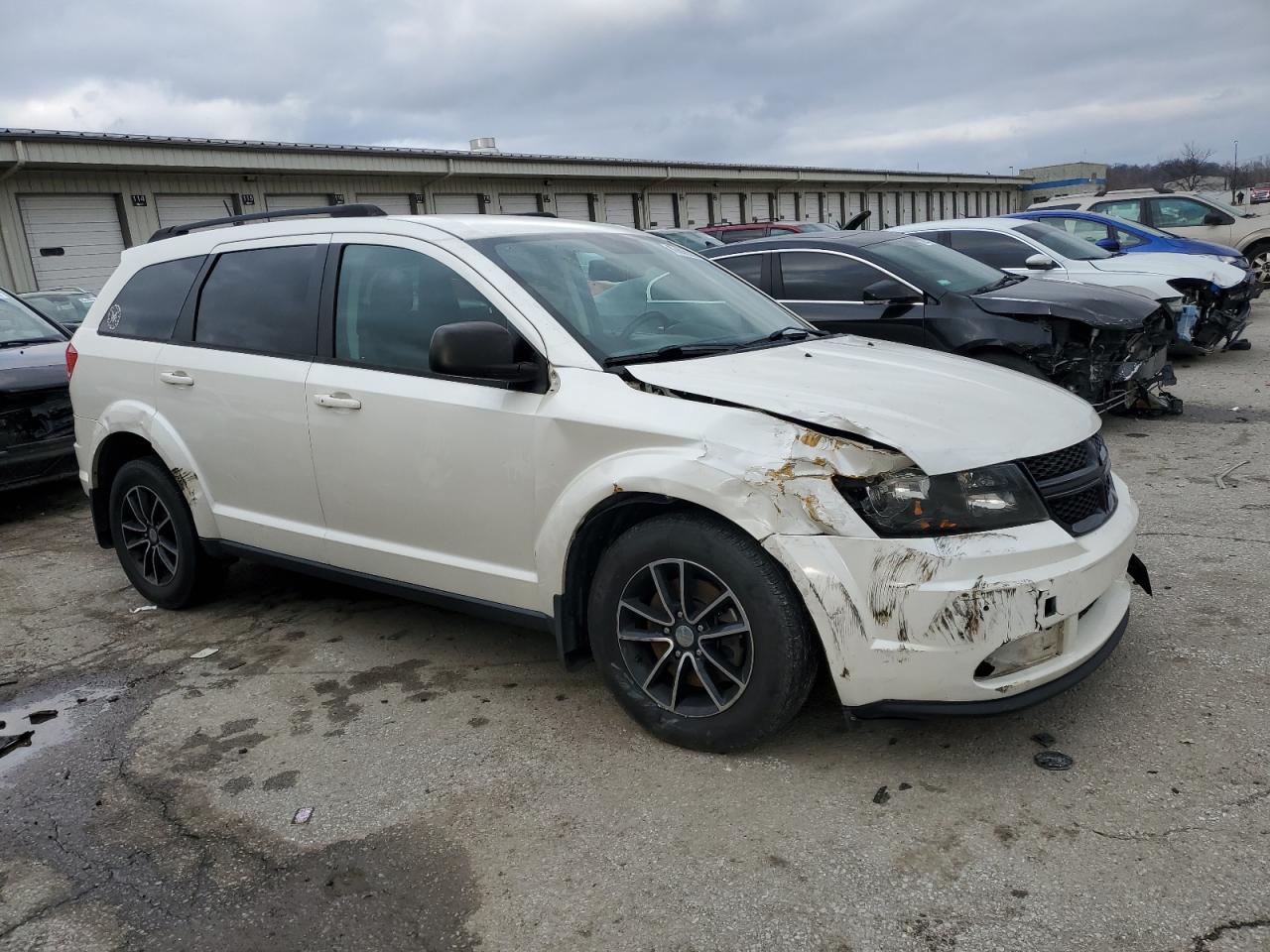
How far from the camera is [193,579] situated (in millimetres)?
4852

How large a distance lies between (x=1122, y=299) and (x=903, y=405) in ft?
17.9

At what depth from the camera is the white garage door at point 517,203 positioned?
26.3m

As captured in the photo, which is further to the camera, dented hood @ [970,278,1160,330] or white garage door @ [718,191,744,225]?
white garage door @ [718,191,744,225]

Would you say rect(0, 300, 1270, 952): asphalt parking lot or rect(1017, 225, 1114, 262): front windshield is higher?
rect(1017, 225, 1114, 262): front windshield

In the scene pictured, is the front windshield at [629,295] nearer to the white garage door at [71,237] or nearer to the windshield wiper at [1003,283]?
the windshield wiper at [1003,283]

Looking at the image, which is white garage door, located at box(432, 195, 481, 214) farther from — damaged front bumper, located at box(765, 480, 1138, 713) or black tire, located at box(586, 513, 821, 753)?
damaged front bumper, located at box(765, 480, 1138, 713)

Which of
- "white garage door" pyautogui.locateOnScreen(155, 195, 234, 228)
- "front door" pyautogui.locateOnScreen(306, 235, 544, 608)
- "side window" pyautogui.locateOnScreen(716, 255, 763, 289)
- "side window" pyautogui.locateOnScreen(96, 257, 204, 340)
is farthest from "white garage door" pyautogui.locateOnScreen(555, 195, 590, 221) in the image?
"front door" pyautogui.locateOnScreen(306, 235, 544, 608)

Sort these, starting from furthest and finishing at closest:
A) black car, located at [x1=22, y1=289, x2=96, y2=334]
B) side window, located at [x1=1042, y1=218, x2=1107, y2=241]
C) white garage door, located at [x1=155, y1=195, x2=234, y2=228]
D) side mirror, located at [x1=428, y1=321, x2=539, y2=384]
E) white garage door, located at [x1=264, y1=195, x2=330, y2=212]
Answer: white garage door, located at [x1=264, y1=195, x2=330, y2=212] → white garage door, located at [x1=155, y1=195, x2=234, y2=228] → side window, located at [x1=1042, y1=218, x2=1107, y2=241] → black car, located at [x1=22, y1=289, x2=96, y2=334] → side mirror, located at [x1=428, y1=321, x2=539, y2=384]

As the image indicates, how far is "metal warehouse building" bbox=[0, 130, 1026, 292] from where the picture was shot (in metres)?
17.5

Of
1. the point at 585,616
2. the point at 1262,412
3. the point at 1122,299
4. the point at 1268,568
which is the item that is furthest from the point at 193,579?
the point at 1262,412

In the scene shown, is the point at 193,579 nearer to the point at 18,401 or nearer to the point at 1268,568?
the point at 18,401

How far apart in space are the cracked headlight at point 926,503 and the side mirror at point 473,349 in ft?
3.86

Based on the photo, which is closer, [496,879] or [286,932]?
[286,932]

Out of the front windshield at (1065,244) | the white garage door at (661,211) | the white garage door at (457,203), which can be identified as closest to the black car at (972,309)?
the front windshield at (1065,244)
